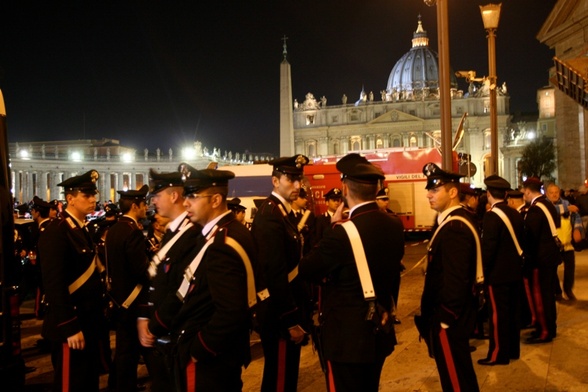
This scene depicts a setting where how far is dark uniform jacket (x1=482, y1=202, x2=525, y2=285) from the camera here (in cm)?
628

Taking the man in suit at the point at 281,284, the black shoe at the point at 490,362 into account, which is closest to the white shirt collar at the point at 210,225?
the man in suit at the point at 281,284

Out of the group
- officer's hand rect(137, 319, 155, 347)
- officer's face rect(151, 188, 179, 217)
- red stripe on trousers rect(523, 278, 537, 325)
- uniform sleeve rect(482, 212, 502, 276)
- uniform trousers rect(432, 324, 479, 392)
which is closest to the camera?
officer's hand rect(137, 319, 155, 347)

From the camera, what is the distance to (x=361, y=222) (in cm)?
372

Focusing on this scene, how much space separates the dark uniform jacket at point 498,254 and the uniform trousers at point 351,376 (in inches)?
112

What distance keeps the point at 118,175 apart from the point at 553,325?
293ft

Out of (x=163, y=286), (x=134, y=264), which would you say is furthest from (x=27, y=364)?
(x=163, y=286)

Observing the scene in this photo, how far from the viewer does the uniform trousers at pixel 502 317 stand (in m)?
6.30

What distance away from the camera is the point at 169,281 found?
A: 143 inches

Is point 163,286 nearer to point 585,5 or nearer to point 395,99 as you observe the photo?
point 585,5

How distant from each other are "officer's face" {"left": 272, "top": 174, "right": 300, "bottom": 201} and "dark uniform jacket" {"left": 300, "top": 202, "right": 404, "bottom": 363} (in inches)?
52.7

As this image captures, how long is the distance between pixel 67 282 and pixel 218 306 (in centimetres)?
207

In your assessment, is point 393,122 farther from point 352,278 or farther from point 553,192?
point 352,278

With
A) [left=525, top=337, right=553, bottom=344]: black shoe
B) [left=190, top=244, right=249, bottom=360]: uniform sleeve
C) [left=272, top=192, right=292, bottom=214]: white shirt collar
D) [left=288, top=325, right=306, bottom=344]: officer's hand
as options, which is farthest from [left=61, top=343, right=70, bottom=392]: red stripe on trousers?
[left=525, top=337, right=553, bottom=344]: black shoe

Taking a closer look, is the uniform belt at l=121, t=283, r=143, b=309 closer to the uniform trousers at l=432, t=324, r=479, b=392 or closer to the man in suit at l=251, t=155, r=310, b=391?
the man in suit at l=251, t=155, r=310, b=391
